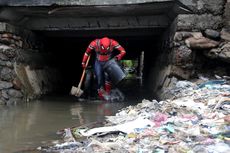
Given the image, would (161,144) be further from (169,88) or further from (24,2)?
(24,2)

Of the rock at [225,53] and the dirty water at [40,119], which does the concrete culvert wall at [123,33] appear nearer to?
the rock at [225,53]

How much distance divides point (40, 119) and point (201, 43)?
13.2 feet

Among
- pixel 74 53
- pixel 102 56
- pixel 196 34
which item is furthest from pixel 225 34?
pixel 74 53

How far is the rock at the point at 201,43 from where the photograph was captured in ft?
27.6

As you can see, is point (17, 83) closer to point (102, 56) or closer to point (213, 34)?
point (102, 56)

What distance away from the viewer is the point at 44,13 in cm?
977

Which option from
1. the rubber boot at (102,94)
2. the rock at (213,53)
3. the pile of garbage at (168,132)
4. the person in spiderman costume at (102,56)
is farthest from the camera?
the rubber boot at (102,94)

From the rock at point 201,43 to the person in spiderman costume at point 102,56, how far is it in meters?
2.03

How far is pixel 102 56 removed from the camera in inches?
395

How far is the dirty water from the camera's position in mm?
5008

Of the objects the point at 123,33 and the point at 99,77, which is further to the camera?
the point at 123,33

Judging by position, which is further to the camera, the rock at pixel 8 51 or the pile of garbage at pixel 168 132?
the rock at pixel 8 51

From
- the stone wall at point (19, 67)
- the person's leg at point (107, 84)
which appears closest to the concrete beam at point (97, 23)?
the stone wall at point (19, 67)

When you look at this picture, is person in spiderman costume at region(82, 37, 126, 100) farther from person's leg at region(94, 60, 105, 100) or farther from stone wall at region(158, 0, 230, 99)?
stone wall at region(158, 0, 230, 99)
